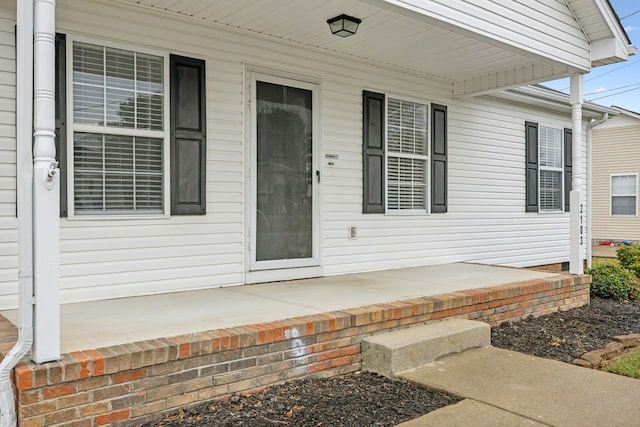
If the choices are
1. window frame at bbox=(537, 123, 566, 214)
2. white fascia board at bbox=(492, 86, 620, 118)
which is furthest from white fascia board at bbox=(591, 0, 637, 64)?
window frame at bbox=(537, 123, 566, 214)

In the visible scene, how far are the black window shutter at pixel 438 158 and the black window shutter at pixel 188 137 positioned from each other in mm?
3196

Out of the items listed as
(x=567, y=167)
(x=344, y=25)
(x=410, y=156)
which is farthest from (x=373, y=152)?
(x=567, y=167)

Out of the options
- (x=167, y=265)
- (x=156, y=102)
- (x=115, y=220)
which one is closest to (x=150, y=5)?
(x=156, y=102)

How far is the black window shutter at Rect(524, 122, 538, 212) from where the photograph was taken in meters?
8.07

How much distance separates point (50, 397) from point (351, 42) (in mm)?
4210

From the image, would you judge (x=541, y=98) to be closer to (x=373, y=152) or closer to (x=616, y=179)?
(x=373, y=152)

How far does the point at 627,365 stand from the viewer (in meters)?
3.89

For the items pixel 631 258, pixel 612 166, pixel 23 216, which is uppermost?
pixel 612 166

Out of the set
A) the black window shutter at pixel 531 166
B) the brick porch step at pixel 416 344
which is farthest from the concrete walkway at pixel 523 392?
the black window shutter at pixel 531 166

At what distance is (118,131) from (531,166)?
6.28m

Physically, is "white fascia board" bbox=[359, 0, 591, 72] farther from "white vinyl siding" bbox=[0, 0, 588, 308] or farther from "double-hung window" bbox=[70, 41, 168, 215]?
"double-hung window" bbox=[70, 41, 168, 215]

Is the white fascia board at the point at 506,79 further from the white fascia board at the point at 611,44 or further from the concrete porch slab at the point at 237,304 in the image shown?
the concrete porch slab at the point at 237,304

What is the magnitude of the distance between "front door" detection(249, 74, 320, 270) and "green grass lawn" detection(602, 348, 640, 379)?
9.28 feet

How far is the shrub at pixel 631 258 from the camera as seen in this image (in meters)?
8.28
